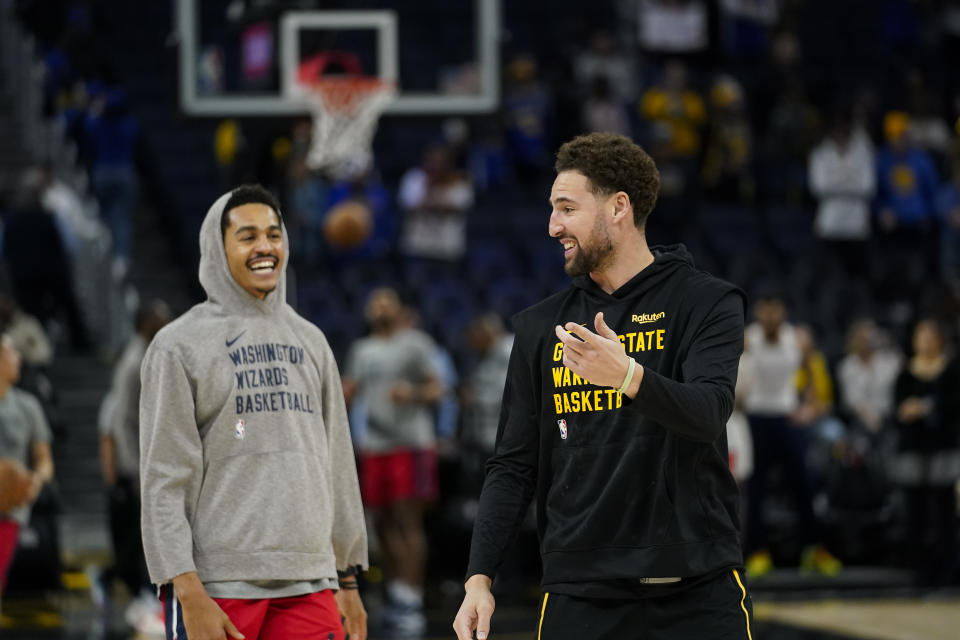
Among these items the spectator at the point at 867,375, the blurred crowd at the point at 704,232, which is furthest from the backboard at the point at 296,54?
the spectator at the point at 867,375

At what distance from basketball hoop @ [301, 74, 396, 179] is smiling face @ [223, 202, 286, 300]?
20.7 ft

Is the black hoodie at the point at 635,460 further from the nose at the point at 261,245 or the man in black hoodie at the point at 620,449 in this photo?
the nose at the point at 261,245

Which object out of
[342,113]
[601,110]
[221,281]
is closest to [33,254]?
[342,113]

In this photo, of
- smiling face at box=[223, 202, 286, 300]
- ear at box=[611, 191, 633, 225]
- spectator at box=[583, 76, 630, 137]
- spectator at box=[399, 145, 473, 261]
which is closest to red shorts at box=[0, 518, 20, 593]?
smiling face at box=[223, 202, 286, 300]

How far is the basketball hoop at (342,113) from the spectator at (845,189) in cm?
595

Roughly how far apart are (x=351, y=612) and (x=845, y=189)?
11.8m

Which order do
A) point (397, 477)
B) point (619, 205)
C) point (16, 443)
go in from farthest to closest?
point (397, 477) < point (16, 443) < point (619, 205)

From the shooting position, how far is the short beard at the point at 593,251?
384cm

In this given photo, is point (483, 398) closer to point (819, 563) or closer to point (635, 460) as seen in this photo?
point (819, 563)

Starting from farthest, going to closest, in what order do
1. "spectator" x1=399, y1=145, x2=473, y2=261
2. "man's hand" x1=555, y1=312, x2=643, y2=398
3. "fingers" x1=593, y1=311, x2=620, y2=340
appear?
"spectator" x1=399, y1=145, x2=473, y2=261, "fingers" x1=593, y1=311, x2=620, y2=340, "man's hand" x1=555, y1=312, x2=643, y2=398

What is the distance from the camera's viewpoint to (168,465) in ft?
14.2

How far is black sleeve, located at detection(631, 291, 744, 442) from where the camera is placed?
3.39 m

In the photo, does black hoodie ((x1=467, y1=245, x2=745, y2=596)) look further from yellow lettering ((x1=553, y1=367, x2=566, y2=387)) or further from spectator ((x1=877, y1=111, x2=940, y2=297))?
spectator ((x1=877, y1=111, x2=940, y2=297))

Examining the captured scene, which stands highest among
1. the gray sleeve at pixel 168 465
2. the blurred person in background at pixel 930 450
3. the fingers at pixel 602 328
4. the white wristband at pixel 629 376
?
the fingers at pixel 602 328
